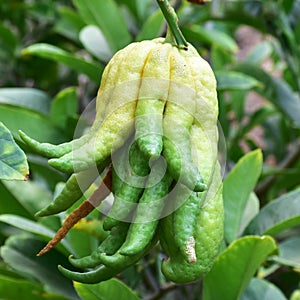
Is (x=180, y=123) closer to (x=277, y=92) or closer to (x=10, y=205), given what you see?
(x=10, y=205)

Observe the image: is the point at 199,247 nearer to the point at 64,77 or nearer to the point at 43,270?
the point at 43,270

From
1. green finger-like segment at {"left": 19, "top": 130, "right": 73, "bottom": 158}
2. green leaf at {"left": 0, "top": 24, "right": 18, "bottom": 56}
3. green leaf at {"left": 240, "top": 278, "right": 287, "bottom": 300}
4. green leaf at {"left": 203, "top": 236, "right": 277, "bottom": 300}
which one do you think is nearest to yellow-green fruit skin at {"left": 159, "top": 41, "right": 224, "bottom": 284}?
green finger-like segment at {"left": 19, "top": 130, "right": 73, "bottom": 158}

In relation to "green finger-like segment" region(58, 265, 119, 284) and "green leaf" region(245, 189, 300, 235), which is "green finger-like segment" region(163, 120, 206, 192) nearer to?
"green finger-like segment" region(58, 265, 119, 284)

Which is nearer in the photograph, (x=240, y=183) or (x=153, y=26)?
(x=240, y=183)

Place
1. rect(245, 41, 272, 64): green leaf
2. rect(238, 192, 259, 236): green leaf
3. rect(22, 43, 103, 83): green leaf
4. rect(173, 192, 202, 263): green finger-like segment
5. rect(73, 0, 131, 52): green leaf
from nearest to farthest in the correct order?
1. rect(173, 192, 202, 263): green finger-like segment
2. rect(238, 192, 259, 236): green leaf
3. rect(22, 43, 103, 83): green leaf
4. rect(73, 0, 131, 52): green leaf
5. rect(245, 41, 272, 64): green leaf

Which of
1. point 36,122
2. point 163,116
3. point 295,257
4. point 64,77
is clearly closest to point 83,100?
point 64,77

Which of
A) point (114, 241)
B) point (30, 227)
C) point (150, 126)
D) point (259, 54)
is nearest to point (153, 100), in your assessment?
point (150, 126)
